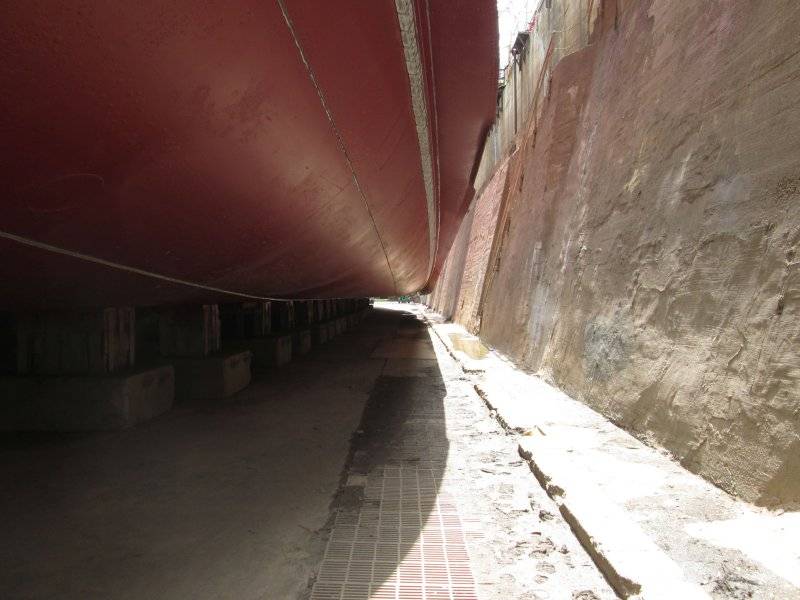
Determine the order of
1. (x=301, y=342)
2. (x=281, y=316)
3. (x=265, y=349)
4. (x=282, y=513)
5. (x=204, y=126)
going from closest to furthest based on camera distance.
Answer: (x=204, y=126), (x=282, y=513), (x=265, y=349), (x=281, y=316), (x=301, y=342)

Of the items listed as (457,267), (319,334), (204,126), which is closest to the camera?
(204,126)

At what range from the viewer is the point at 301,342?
317 inches

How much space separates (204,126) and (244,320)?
4.94 meters

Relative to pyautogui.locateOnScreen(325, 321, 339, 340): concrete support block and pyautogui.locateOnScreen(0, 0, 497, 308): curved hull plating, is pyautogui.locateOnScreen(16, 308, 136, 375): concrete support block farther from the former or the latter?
pyautogui.locateOnScreen(325, 321, 339, 340): concrete support block

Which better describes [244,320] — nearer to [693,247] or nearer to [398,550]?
[398,550]

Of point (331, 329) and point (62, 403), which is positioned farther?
point (331, 329)


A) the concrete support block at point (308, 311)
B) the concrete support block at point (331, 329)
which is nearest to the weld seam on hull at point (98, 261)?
the concrete support block at point (308, 311)

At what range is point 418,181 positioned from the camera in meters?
4.59

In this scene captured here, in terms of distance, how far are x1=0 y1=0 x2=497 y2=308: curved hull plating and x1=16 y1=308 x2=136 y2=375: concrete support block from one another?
A: 1.41 ft

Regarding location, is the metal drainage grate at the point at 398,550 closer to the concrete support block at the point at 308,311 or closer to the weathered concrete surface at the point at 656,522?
the weathered concrete surface at the point at 656,522

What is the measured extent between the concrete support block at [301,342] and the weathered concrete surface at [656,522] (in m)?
5.09

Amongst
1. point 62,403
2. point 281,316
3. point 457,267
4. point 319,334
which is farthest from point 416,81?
point 457,267

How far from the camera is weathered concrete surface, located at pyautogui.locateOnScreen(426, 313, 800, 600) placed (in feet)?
5.48

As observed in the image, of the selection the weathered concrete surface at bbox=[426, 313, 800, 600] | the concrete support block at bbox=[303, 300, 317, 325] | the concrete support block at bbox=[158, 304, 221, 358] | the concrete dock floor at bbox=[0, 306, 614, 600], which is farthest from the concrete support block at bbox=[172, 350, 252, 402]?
the concrete support block at bbox=[303, 300, 317, 325]
